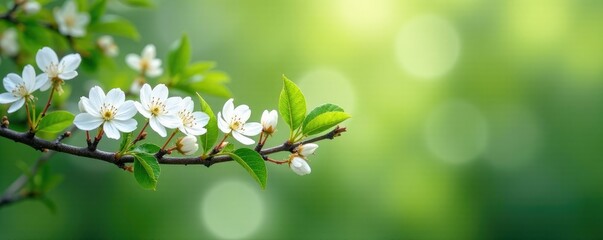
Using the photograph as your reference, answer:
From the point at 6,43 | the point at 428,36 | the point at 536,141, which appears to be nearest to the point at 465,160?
the point at 536,141

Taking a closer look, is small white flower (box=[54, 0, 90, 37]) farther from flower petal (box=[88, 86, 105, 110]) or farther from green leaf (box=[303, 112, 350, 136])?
green leaf (box=[303, 112, 350, 136])

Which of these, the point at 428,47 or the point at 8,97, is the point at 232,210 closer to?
the point at 428,47

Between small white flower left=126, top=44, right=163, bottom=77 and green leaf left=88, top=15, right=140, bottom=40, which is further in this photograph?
green leaf left=88, top=15, right=140, bottom=40

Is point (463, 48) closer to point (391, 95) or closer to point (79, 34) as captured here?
point (391, 95)

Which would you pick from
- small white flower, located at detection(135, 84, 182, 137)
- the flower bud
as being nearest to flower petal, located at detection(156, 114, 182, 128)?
small white flower, located at detection(135, 84, 182, 137)

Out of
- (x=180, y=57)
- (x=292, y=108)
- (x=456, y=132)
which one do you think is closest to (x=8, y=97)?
(x=292, y=108)

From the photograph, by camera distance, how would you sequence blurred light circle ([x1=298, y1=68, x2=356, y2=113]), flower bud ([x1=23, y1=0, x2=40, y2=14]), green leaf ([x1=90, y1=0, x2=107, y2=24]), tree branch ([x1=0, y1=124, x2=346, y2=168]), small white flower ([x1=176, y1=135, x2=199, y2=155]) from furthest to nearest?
1. blurred light circle ([x1=298, y1=68, x2=356, y2=113])
2. green leaf ([x1=90, y1=0, x2=107, y2=24])
3. flower bud ([x1=23, y1=0, x2=40, y2=14])
4. small white flower ([x1=176, y1=135, x2=199, y2=155])
5. tree branch ([x1=0, y1=124, x2=346, y2=168])
